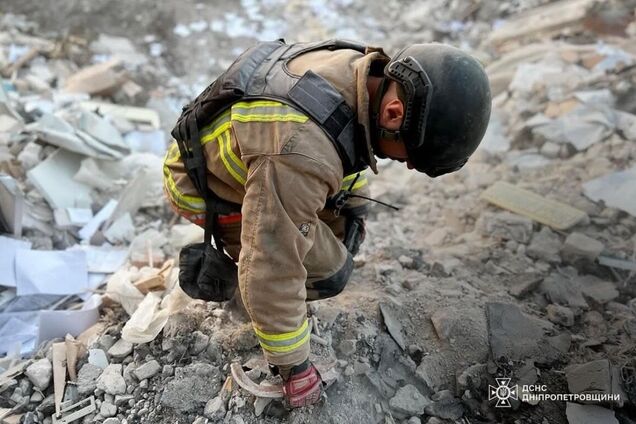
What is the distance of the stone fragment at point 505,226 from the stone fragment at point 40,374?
2729 mm

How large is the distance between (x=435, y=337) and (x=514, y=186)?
→ 173cm

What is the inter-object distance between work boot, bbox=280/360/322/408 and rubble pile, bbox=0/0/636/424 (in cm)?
12

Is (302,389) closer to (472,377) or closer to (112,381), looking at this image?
(472,377)

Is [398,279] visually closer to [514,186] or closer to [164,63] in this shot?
[514,186]

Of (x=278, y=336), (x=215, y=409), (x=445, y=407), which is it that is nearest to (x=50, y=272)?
(x=215, y=409)

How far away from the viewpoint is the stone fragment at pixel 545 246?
3.17 meters

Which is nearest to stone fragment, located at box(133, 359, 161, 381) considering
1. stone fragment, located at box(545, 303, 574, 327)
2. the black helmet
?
the black helmet

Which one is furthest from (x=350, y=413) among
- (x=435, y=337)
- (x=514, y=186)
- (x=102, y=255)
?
(x=514, y=186)

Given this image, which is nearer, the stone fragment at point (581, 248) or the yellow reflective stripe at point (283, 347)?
the yellow reflective stripe at point (283, 347)

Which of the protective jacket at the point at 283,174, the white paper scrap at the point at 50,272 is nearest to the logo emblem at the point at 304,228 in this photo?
the protective jacket at the point at 283,174

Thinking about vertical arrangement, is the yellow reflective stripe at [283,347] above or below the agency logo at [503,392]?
above

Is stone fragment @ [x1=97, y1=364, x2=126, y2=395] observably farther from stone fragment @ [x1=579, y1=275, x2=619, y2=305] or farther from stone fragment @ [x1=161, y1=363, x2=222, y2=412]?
stone fragment @ [x1=579, y1=275, x2=619, y2=305]

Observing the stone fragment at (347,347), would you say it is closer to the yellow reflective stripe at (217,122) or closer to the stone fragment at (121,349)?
the stone fragment at (121,349)

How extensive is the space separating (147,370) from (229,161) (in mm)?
1139
